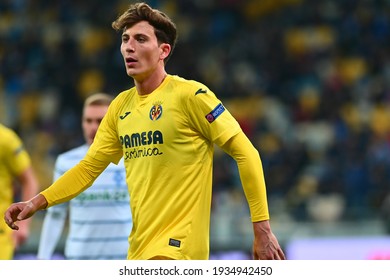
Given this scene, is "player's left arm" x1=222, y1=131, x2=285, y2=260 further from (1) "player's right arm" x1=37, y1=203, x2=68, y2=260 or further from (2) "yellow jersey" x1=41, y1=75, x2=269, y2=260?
(1) "player's right arm" x1=37, y1=203, x2=68, y2=260

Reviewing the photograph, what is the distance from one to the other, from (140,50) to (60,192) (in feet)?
2.92

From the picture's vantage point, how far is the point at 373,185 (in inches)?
603

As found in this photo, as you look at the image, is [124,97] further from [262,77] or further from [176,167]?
[262,77]

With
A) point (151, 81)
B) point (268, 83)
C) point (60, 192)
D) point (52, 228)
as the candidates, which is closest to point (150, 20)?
point (151, 81)

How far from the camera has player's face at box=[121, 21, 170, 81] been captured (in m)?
5.38

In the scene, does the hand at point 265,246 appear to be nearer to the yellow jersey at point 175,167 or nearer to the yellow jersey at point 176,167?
the yellow jersey at point 176,167

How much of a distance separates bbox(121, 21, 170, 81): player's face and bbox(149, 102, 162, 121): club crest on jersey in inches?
7.4

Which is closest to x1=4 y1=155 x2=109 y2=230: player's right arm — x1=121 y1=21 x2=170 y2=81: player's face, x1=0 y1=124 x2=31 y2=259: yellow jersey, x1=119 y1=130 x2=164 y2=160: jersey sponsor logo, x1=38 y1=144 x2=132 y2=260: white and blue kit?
x1=119 y1=130 x2=164 y2=160: jersey sponsor logo

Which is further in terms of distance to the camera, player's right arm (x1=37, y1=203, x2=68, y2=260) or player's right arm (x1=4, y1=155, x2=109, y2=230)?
player's right arm (x1=37, y1=203, x2=68, y2=260)

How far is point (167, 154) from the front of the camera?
17.4 feet

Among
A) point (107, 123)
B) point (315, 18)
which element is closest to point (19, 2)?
point (315, 18)

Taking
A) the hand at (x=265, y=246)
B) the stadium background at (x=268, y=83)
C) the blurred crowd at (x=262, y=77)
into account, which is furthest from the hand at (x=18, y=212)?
the blurred crowd at (x=262, y=77)

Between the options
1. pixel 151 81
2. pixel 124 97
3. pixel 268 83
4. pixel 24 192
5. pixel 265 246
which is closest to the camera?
pixel 265 246

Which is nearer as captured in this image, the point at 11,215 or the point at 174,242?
the point at 174,242
